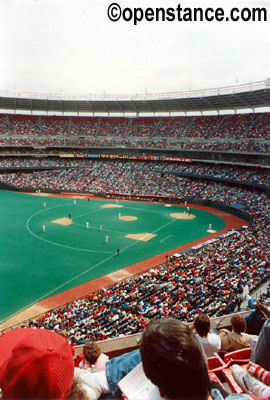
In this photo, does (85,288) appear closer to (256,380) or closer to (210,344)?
(210,344)

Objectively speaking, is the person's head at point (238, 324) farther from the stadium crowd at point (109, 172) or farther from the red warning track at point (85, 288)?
the stadium crowd at point (109, 172)

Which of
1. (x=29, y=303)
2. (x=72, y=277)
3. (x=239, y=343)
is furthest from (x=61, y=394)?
(x=72, y=277)

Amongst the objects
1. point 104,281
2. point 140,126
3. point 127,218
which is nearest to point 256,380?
point 104,281

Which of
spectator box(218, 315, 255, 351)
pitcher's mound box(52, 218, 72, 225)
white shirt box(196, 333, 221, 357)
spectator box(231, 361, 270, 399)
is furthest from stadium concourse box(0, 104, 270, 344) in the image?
pitcher's mound box(52, 218, 72, 225)

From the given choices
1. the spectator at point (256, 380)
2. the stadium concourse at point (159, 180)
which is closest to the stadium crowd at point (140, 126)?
the stadium concourse at point (159, 180)

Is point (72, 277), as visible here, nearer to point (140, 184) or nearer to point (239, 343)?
point (239, 343)

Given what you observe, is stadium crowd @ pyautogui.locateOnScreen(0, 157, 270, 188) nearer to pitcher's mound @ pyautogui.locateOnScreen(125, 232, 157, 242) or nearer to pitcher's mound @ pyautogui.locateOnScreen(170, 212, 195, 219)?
pitcher's mound @ pyautogui.locateOnScreen(170, 212, 195, 219)
